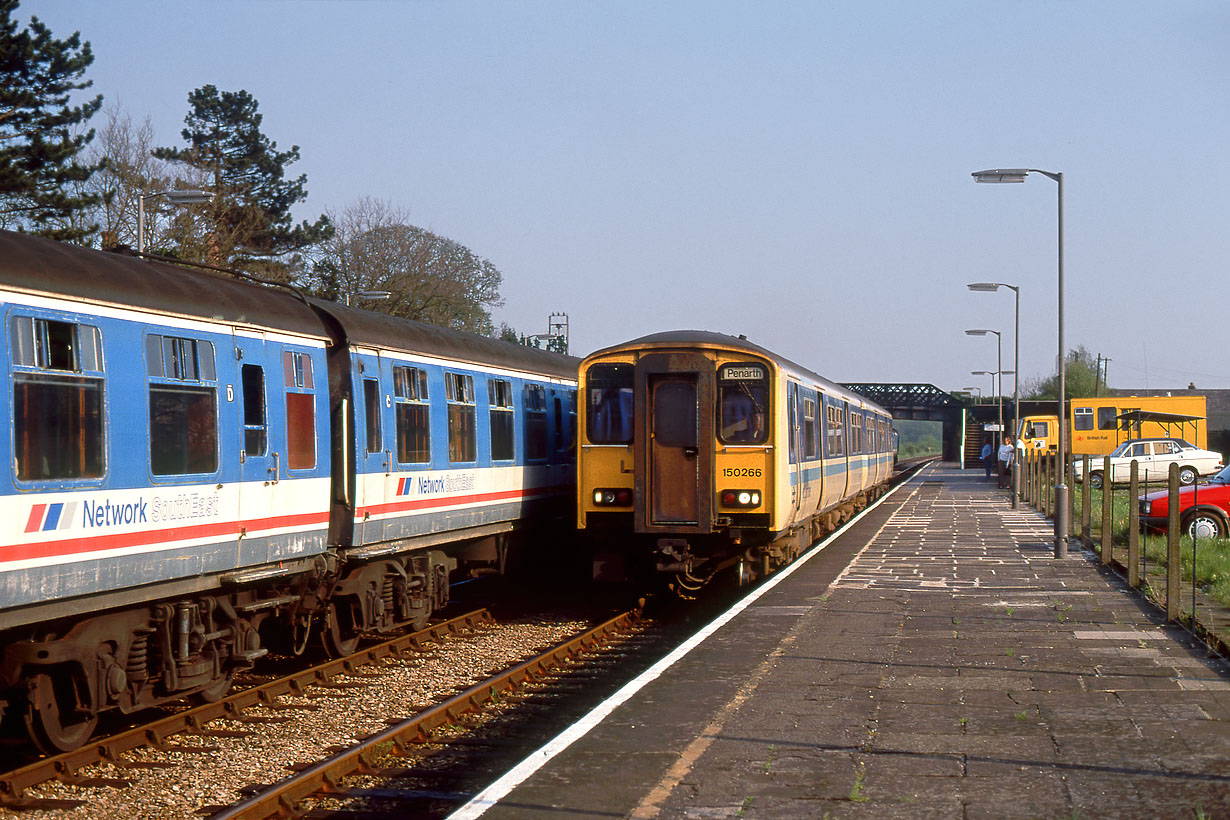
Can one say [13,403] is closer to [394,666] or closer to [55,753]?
[55,753]

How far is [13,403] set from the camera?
24.1 feet

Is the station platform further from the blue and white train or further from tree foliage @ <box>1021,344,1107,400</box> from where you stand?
tree foliage @ <box>1021,344,1107,400</box>

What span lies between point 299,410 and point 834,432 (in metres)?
13.1

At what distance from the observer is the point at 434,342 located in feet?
46.6

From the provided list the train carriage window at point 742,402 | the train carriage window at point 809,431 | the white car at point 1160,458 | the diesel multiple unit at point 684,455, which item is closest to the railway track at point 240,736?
the diesel multiple unit at point 684,455

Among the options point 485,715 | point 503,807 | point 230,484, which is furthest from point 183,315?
point 503,807

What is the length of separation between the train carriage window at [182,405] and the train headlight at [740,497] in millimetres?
6939

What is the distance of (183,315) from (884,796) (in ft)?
18.6

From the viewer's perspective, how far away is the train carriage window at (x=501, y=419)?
51.4 ft

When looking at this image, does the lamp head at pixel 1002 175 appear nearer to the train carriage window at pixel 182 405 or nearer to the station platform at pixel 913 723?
the station platform at pixel 913 723

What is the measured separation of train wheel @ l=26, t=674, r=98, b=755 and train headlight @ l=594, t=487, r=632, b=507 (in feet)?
24.9

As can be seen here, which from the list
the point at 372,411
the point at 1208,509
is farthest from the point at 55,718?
the point at 1208,509

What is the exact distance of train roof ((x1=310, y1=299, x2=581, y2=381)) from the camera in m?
12.2

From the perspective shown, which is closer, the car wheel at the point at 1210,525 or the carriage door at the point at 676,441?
the carriage door at the point at 676,441
